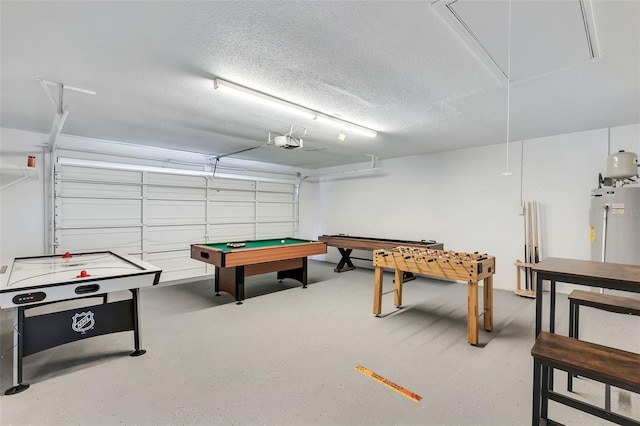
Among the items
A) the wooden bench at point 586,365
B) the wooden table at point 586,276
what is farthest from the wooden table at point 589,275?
the wooden bench at point 586,365

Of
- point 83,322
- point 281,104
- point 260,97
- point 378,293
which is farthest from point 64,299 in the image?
point 378,293

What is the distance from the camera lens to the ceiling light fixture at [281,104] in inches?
106

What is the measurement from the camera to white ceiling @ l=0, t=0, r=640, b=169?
1760mm

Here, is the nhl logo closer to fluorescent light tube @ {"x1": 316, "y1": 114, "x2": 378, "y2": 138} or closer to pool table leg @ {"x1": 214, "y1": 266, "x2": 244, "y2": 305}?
pool table leg @ {"x1": 214, "y1": 266, "x2": 244, "y2": 305}

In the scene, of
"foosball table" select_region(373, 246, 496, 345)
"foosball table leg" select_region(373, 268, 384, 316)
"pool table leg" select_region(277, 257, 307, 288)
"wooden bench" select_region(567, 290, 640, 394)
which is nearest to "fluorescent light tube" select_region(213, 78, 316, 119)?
"foosball table" select_region(373, 246, 496, 345)

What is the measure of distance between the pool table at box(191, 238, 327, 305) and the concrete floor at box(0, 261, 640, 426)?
0.46 metres

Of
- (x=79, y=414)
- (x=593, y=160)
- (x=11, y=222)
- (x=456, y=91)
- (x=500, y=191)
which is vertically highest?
(x=456, y=91)

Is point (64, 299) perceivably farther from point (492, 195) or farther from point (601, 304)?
point (492, 195)

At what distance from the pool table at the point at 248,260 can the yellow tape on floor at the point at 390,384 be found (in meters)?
2.27

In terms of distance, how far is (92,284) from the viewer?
2.37 m

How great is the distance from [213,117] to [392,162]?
13.8 feet

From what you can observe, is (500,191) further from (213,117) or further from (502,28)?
(213,117)

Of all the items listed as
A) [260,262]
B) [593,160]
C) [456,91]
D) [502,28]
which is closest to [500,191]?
[593,160]

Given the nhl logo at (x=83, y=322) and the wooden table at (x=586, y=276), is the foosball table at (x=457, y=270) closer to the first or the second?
the wooden table at (x=586, y=276)
